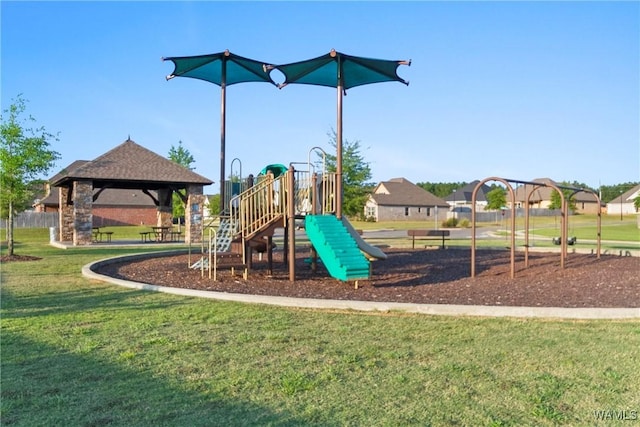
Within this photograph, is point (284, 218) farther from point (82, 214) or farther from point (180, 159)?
point (180, 159)

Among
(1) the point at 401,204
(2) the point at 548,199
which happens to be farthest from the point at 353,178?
(2) the point at 548,199

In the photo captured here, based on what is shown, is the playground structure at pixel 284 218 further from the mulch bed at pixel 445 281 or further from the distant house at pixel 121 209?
the distant house at pixel 121 209

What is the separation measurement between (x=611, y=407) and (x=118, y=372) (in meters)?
4.12

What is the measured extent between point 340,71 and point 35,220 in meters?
44.1

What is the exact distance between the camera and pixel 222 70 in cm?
1506

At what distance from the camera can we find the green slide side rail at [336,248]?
10.3 meters

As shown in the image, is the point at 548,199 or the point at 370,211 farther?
the point at 548,199

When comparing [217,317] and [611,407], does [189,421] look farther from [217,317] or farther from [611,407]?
[217,317]

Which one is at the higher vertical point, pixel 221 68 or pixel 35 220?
pixel 221 68

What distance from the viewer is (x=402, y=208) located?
7394cm

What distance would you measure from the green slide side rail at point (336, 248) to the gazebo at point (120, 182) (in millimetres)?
14243

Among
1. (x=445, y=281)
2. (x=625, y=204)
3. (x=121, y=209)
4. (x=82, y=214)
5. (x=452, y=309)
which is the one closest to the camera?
(x=452, y=309)

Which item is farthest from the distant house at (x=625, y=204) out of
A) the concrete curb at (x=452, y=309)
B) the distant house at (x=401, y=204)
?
the concrete curb at (x=452, y=309)

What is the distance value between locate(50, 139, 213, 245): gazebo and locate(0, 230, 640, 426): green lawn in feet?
57.8
